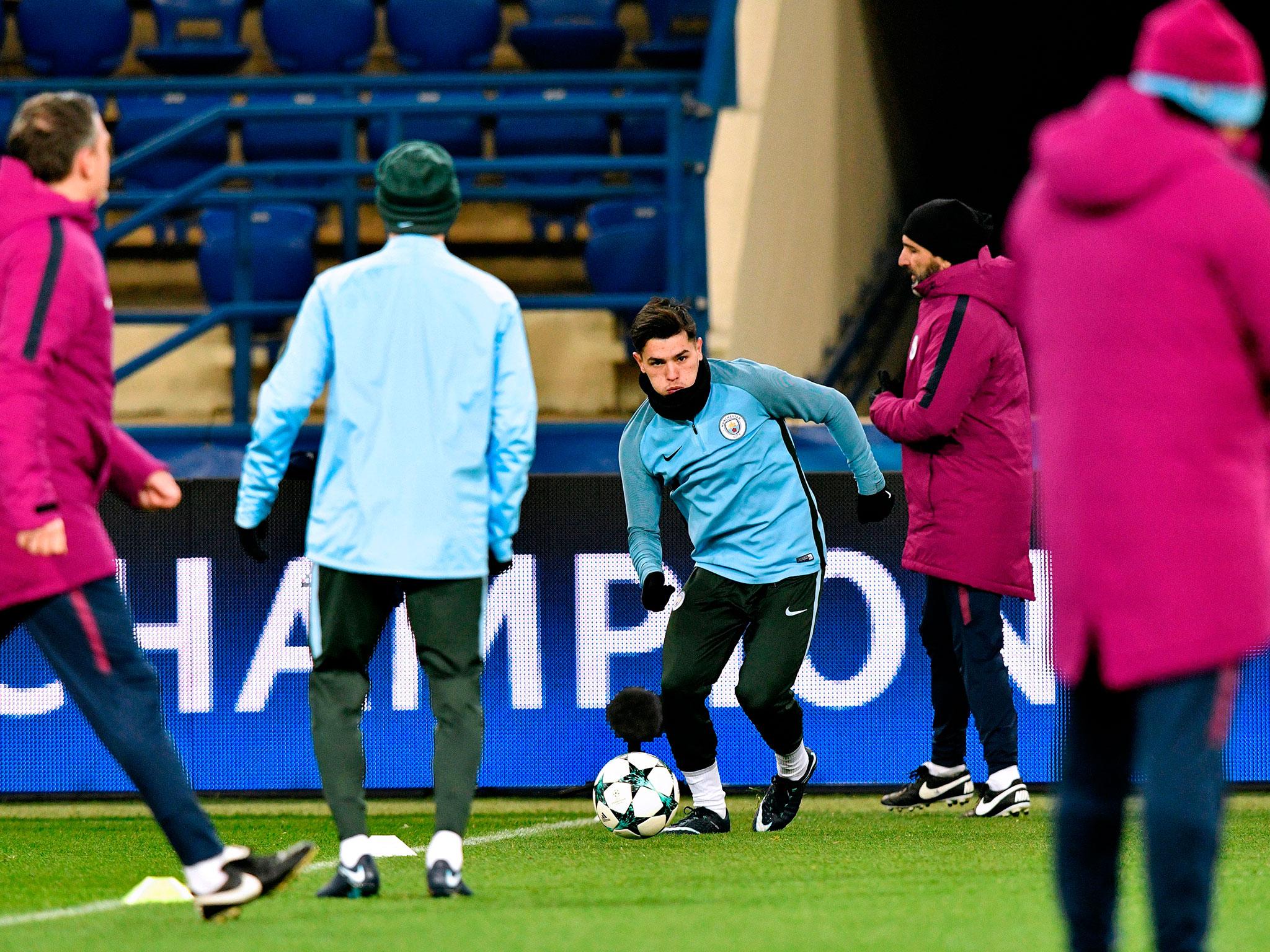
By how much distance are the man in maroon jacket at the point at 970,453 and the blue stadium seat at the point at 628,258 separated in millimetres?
3259

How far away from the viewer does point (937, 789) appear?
652cm

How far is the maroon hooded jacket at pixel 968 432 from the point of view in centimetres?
619

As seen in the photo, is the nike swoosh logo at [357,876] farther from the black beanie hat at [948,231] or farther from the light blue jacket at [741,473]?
the black beanie hat at [948,231]

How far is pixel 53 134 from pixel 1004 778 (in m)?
3.74

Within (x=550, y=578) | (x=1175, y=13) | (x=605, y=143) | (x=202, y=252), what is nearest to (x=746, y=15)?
(x=605, y=143)

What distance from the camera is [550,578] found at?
7105mm

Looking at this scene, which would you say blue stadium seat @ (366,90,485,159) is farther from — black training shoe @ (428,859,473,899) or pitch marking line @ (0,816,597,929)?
black training shoe @ (428,859,473,899)

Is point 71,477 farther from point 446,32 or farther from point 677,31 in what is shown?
point 677,31

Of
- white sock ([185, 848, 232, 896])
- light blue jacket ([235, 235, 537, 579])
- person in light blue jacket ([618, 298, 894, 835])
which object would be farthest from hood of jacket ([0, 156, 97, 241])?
person in light blue jacket ([618, 298, 894, 835])

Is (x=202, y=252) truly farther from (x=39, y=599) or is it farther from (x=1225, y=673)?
(x=1225, y=673)

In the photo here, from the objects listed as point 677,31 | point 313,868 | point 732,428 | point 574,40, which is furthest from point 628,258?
point 313,868

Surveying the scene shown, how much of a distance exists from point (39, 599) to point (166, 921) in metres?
0.81

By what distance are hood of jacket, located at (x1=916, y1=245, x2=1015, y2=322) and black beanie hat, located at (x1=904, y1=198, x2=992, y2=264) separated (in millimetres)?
40

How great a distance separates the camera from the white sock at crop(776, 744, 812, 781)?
6121 millimetres
